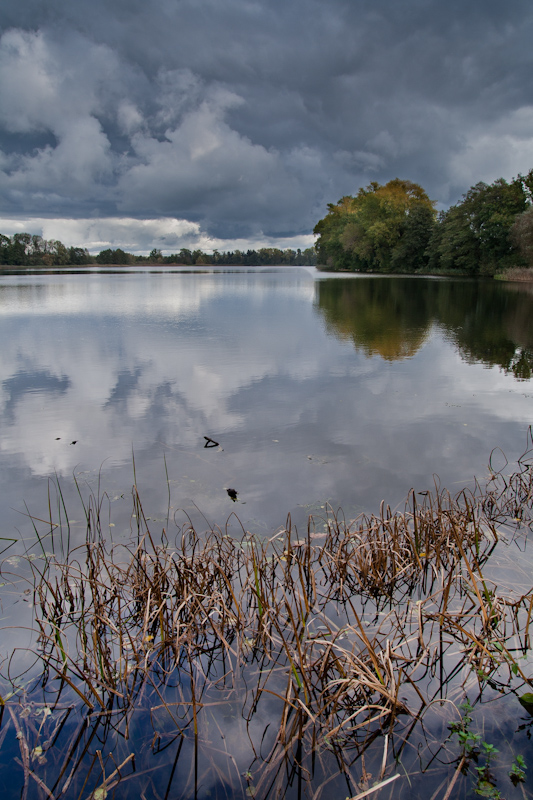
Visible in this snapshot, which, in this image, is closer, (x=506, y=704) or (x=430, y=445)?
(x=506, y=704)

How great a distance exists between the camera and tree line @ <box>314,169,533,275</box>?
55.3 meters

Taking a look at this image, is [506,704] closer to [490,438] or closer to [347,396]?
[490,438]

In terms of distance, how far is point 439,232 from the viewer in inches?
2621

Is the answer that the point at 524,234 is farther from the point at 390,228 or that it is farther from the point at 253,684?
the point at 253,684

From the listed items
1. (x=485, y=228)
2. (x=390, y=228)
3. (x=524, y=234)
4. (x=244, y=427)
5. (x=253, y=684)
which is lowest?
(x=253, y=684)

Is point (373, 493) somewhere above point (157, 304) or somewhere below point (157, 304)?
below

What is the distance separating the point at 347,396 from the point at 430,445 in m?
2.80

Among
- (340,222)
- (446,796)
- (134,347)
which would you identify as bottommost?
(446,796)

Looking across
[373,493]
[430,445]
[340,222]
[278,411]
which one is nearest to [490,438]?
[430,445]

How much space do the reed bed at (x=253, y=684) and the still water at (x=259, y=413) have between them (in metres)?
1.39

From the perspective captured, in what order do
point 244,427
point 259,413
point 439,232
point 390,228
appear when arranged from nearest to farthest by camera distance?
1. point 244,427
2. point 259,413
3. point 439,232
4. point 390,228

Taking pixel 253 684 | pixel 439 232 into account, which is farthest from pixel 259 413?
pixel 439 232

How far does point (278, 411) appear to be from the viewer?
8.27 meters

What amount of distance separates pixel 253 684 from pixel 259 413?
562cm
